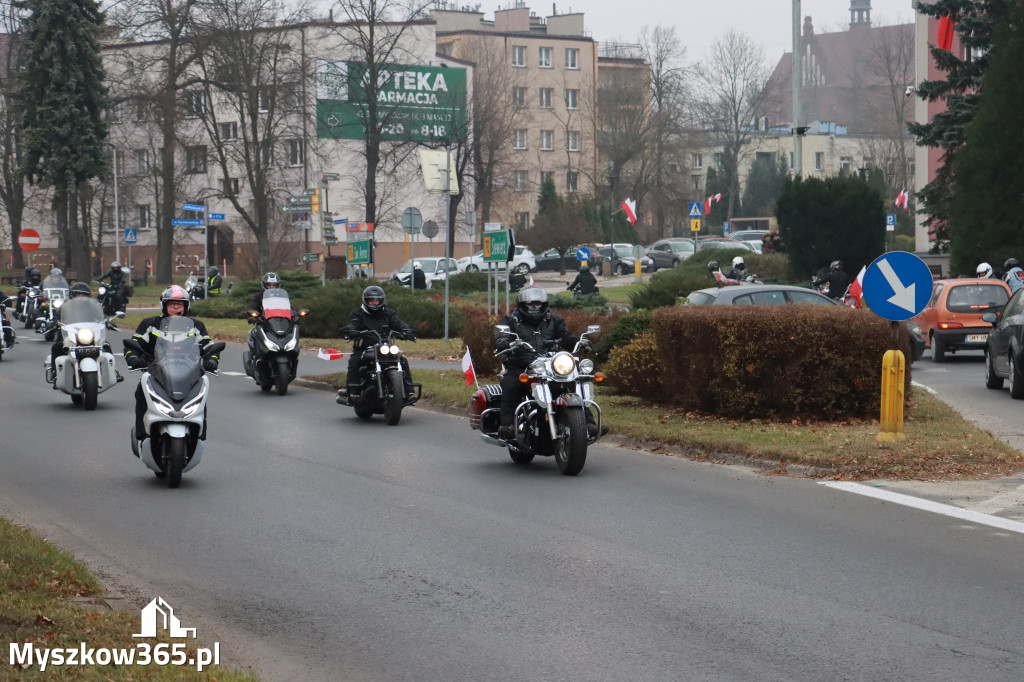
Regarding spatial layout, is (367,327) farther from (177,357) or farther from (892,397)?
(892,397)

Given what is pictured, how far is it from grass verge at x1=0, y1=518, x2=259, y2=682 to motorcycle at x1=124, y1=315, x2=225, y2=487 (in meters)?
3.09

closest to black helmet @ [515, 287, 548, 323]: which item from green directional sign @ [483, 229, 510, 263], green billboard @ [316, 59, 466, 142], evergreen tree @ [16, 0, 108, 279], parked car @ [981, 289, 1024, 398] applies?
parked car @ [981, 289, 1024, 398]

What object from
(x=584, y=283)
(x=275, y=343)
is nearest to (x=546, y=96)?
(x=584, y=283)

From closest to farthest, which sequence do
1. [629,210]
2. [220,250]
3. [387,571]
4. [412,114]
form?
[387,571]
[629,210]
[412,114]
[220,250]

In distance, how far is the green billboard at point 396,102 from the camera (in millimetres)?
66562

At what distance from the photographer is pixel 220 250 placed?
9219 cm

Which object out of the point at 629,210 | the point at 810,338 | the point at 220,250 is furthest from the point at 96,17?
the point at 810,338

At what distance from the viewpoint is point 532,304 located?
42.2 ft

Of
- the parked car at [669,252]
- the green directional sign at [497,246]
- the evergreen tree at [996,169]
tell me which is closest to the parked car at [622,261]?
the parked car at [669,252]

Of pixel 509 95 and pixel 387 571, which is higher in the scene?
pixel 509 95

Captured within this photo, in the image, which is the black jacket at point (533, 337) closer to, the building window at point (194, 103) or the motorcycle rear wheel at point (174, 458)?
the motorcycle rear wheel at point (174, 458)

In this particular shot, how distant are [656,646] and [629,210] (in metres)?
47.5

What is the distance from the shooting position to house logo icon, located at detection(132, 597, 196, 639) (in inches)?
254

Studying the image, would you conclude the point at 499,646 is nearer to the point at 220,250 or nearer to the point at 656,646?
the point at 656,646
